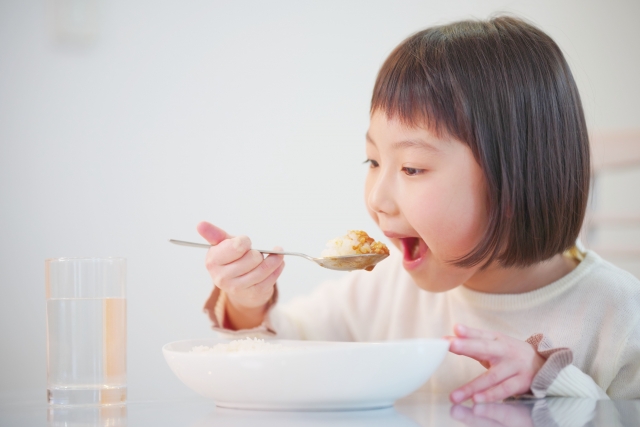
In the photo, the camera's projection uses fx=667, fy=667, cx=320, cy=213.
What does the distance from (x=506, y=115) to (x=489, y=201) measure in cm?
13

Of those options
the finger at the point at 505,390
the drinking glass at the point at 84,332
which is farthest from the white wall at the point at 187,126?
the finger at the point at 505,390

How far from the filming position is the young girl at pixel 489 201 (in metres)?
1.00

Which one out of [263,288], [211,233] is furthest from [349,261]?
[211,233]

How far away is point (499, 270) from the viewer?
117 centimetres

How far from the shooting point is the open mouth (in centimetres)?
114

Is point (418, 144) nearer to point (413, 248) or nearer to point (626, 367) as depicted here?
point (413, 248)

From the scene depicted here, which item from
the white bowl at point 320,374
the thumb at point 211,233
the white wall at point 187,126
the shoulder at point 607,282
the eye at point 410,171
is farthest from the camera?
the white wall at point 187,126

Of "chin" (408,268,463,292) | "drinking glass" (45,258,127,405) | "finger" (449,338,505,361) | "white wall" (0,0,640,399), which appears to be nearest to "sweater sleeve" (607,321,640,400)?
"chin" (408,268,463,292)

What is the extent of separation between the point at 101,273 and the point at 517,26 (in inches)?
30.7

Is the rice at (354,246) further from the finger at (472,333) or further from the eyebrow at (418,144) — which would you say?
the finger at (472,333)

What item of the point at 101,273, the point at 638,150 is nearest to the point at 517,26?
the point at 101,273

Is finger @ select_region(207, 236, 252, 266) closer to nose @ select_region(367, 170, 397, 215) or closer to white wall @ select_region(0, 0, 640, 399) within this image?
nose @ select_region(367, 170, 397, 215)

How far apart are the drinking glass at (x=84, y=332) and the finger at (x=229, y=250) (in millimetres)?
204

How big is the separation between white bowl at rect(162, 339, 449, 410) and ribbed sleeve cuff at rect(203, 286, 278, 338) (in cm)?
48
